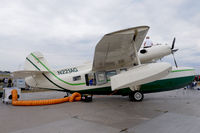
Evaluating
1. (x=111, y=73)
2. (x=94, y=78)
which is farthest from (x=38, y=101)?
(x=111, y=73)

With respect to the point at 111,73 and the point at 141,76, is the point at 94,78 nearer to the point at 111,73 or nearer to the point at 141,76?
the point at 111,73

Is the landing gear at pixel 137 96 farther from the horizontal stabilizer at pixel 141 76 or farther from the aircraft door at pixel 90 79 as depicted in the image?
the horizontal stabilizer at pixel 141 76

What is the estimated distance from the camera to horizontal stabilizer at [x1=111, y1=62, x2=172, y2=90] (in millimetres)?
4739

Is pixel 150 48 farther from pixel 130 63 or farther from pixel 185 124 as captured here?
pixel 185 124

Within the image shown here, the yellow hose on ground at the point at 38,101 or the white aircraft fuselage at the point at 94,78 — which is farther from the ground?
the white aircraft fuselage at the point at 94,78

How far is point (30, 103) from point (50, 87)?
1.93 m

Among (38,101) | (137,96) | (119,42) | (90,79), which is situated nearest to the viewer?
(119,42)

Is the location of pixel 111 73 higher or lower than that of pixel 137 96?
higher

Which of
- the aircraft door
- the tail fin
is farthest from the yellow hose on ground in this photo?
the tail fin

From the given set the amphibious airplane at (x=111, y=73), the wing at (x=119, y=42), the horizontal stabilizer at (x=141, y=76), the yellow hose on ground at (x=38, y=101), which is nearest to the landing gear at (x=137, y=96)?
the amphibious airplane at (x=111, y=73)

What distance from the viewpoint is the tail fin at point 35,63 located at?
888cm

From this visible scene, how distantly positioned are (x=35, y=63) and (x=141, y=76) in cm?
734

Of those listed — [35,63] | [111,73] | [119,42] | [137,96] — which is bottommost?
[137,96]

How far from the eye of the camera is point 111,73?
7789mm
